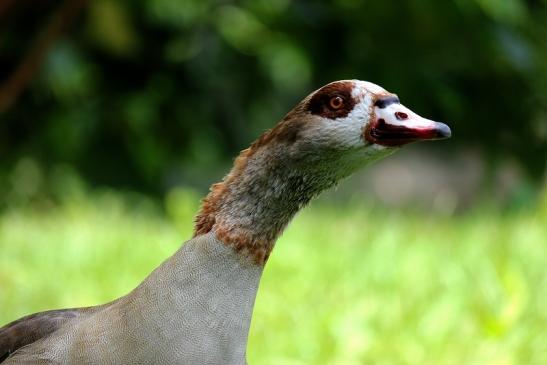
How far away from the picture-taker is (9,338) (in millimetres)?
1961

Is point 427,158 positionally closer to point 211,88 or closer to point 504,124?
point 211,88

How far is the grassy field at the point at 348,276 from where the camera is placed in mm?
2854

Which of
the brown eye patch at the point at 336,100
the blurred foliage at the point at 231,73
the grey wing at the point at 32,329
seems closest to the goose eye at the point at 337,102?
the brown eye patch at the point at 336,100

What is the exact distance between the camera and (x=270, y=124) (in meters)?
4.79

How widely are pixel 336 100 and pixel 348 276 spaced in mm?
1909

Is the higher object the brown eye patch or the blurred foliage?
the blurred foliage

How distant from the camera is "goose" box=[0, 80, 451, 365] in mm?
1625

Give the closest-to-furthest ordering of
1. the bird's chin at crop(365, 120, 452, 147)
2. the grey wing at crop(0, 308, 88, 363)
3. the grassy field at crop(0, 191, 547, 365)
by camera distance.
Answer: the bird's chin at crop(365, 120, 452, 147)
the grey wing at crop(0, 308, 88, 363)
the grassy field at crop(0, 191, 547, 365)

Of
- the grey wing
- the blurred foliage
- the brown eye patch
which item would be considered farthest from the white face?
the blurred foliage

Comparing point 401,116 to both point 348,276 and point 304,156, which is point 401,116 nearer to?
point 304,156

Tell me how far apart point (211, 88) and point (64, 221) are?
83cm

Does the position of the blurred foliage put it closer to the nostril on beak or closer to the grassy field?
the grassy field

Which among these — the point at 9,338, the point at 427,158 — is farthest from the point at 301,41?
the point at 427,158

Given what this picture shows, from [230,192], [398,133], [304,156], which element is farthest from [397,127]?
[230,192]
